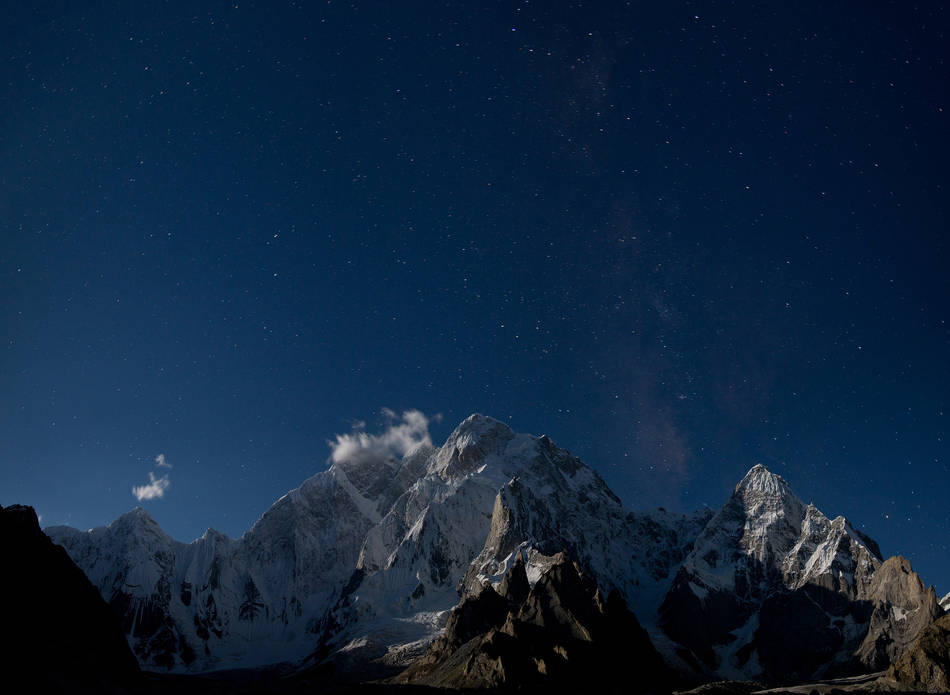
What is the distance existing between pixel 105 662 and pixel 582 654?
97711mm

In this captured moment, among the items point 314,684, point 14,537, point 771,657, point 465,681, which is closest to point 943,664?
point 465,681

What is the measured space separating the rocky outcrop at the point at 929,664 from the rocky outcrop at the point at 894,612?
288 ft

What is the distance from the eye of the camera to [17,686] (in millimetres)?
43906

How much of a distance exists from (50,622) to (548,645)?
95030 millimetres

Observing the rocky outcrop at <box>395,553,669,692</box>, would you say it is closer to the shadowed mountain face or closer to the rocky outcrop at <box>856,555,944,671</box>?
the shadowed mountain face

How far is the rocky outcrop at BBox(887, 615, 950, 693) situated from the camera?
84125 mm

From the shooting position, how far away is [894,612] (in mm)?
180125

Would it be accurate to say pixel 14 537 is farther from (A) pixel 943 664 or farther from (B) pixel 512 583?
(B) pixel 512 583

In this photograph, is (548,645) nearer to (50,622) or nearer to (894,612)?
(50,622)

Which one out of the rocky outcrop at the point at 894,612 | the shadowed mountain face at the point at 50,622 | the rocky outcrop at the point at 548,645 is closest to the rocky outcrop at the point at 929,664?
the rocky outcrop at the point at 548,645

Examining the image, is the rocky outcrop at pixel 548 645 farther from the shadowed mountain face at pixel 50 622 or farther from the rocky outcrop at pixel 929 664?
the shadowed mountain face at pixel 50 622

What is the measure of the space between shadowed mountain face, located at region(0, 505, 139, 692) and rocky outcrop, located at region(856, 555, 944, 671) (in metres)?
182

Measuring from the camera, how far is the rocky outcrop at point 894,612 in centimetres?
16825

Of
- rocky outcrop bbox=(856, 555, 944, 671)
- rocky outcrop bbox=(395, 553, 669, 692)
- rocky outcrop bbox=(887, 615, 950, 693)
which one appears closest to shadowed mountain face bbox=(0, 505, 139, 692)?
rocky outcrop bbox=(395, 553, 669, 692)
